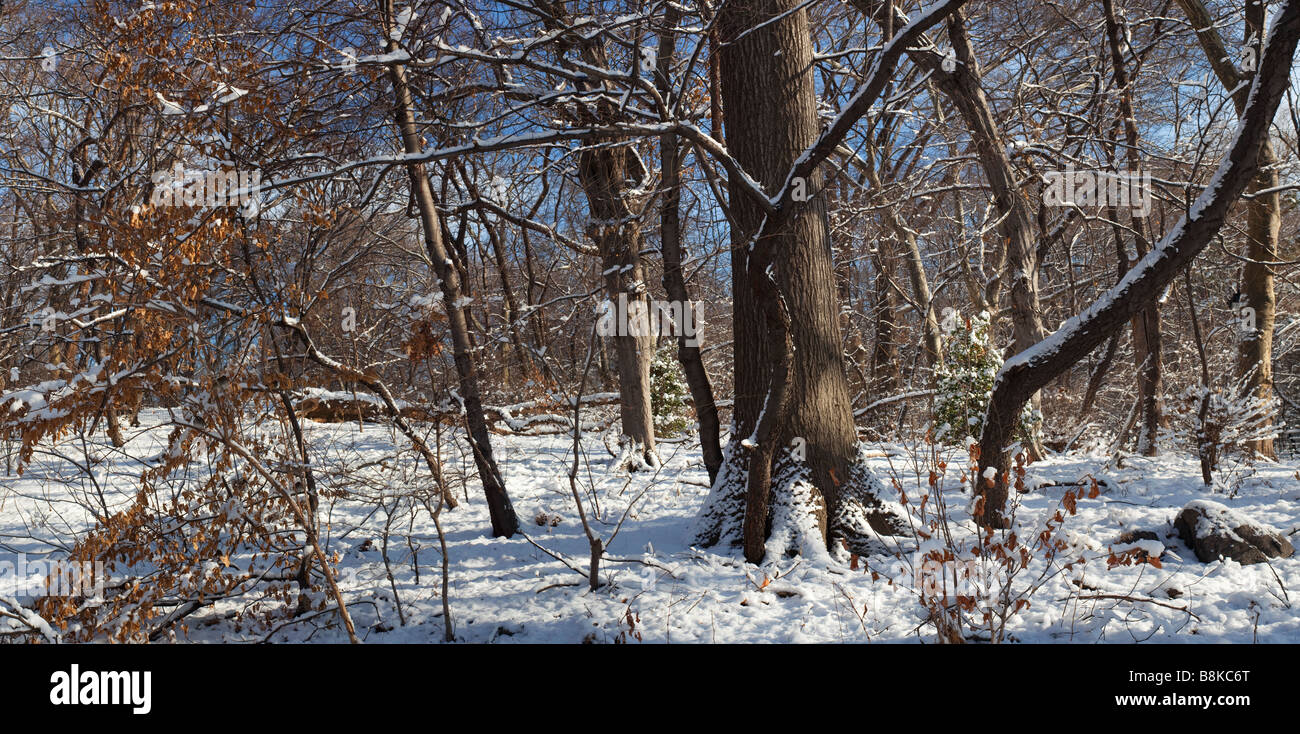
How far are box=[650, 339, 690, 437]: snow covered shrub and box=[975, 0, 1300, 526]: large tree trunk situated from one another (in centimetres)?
677

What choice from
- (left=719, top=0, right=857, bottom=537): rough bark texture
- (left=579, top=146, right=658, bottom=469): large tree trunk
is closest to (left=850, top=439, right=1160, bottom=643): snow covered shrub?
(left=719, top=0, right=857, bottom=537): rough bark texture

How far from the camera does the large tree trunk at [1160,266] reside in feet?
13.6

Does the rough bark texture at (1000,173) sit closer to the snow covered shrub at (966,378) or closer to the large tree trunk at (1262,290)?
the snow covered shrub at (966,378)

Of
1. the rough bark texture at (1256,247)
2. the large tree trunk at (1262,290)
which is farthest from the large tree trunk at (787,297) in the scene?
the large tree trunk at (1262,290)

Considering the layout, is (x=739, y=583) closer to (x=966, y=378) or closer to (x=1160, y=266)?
(x=1160, y=266)

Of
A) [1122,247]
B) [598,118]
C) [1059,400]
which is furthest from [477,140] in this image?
[1059,400]

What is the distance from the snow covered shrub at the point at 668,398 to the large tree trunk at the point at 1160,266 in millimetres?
6775

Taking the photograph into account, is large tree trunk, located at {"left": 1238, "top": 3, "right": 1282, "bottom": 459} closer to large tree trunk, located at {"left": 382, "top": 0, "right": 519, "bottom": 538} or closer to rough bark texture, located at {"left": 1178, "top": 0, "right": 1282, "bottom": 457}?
rough bark texture, located at {"left": 1178, "top": 0, "right": 1282, "bottom": 457}

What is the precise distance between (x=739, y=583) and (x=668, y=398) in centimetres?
673

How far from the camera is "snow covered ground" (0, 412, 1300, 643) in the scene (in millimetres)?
4035

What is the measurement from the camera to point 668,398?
1151 centimetres
